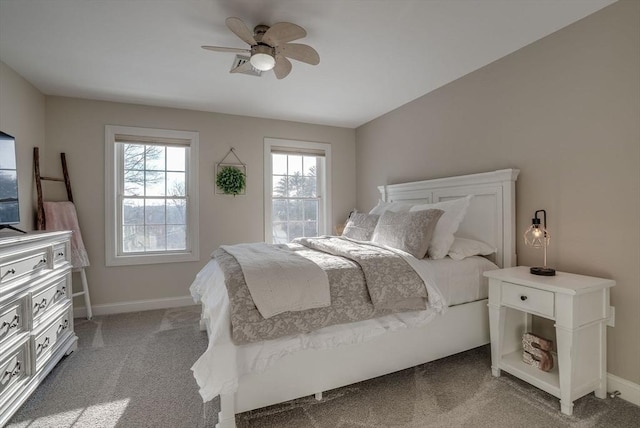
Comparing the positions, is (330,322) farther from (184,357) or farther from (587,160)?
(587,160)

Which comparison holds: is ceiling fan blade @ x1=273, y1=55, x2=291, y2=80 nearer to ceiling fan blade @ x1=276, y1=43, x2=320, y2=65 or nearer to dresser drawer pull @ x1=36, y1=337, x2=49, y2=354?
ceiling fan blade @ x1=276, y1=43, x2=320, y2=65

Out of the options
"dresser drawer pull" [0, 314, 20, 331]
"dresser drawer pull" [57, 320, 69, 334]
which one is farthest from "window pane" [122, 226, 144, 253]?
"dresser drawer pull" [0, 314, 20, 331]

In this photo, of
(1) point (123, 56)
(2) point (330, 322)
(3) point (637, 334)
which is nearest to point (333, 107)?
(1) point (123, 56)

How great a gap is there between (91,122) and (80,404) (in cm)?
293

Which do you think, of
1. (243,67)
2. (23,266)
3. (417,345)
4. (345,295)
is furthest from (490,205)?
(23,266)

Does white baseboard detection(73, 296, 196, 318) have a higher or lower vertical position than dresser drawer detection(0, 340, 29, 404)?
lower

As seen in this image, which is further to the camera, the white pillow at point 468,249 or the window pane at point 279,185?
the window pane at point 279,185

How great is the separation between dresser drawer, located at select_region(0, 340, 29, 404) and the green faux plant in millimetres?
2410

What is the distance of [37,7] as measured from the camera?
1.95 metres

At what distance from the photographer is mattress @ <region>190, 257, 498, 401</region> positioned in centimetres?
151

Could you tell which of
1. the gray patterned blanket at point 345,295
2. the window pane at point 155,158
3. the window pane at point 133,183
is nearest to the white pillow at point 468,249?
the gray patterned blanket at point 345,295

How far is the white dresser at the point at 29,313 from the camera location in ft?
5.53

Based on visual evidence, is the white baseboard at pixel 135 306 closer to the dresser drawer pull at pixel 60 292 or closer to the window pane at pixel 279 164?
the dresser drawer pull at pixel 60 292

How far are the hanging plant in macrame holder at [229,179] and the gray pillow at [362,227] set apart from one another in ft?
5.32
